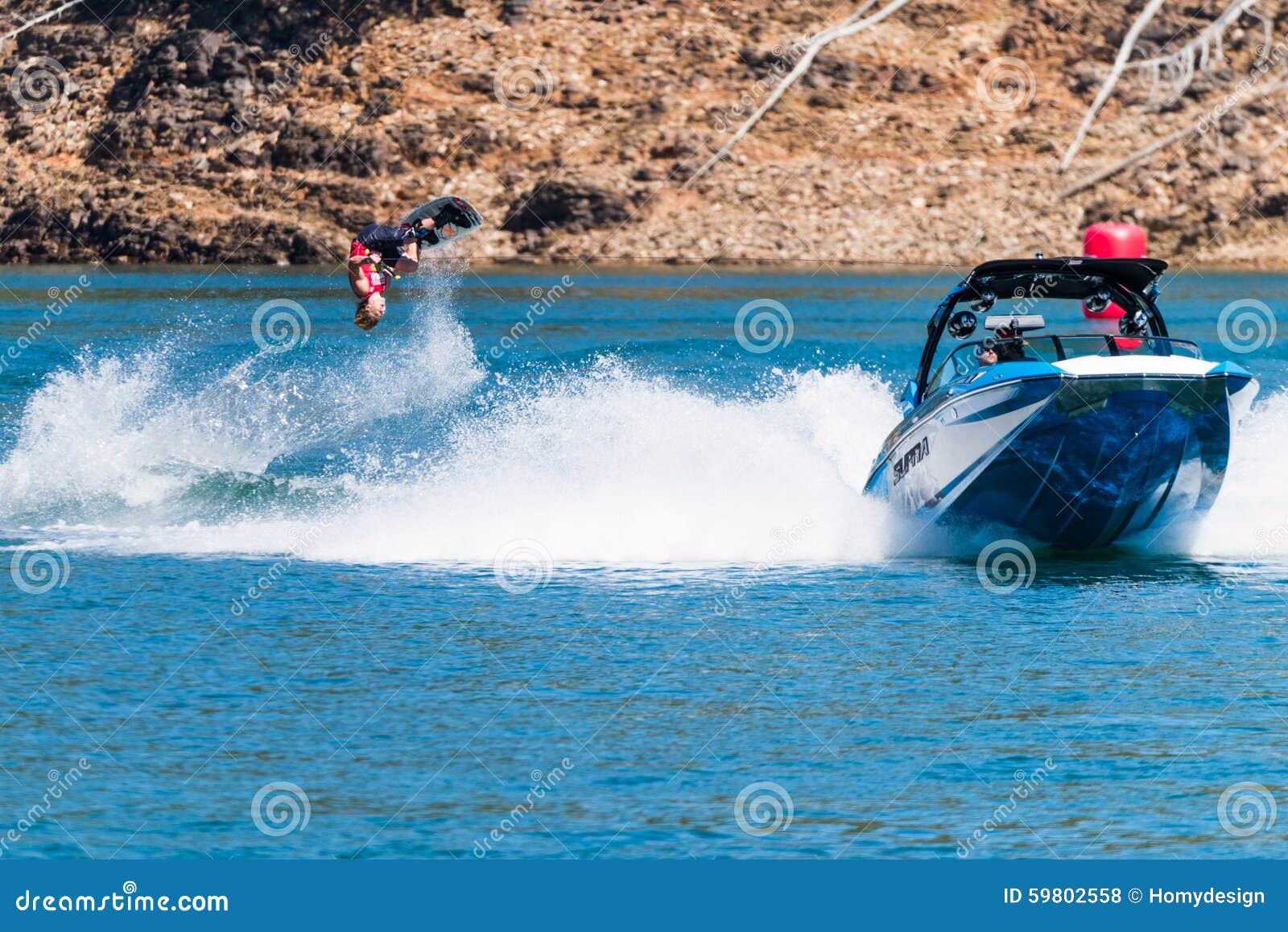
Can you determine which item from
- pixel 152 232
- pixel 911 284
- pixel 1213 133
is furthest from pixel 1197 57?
pixel 152 232

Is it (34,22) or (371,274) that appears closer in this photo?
(371,274)

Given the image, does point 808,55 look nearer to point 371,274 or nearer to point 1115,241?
point 1115,241

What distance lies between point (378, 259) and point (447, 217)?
0.87 meters

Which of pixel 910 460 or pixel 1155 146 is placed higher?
pixel 1155 146

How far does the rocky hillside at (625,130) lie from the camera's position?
2726 inches

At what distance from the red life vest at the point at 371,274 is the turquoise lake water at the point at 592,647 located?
7.98ft

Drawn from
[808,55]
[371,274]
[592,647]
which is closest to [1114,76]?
[808,55]

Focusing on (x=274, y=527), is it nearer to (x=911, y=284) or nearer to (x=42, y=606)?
(x=42, y=606)

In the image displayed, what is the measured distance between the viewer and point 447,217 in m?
17.6

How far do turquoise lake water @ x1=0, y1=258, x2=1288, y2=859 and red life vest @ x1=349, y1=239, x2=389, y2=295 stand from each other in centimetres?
243

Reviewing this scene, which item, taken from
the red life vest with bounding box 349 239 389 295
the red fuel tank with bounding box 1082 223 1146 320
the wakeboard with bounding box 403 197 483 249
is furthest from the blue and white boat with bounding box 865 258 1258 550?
the red fuel tank with bounding box 1082 223 1146 320

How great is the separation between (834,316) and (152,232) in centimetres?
3099

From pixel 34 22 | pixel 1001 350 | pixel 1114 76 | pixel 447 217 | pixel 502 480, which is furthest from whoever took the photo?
pixel 34 22

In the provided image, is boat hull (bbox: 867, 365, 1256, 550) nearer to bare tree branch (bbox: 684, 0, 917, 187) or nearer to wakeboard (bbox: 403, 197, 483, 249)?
wakeboard (bbox: 403, 197, 483, 249)
